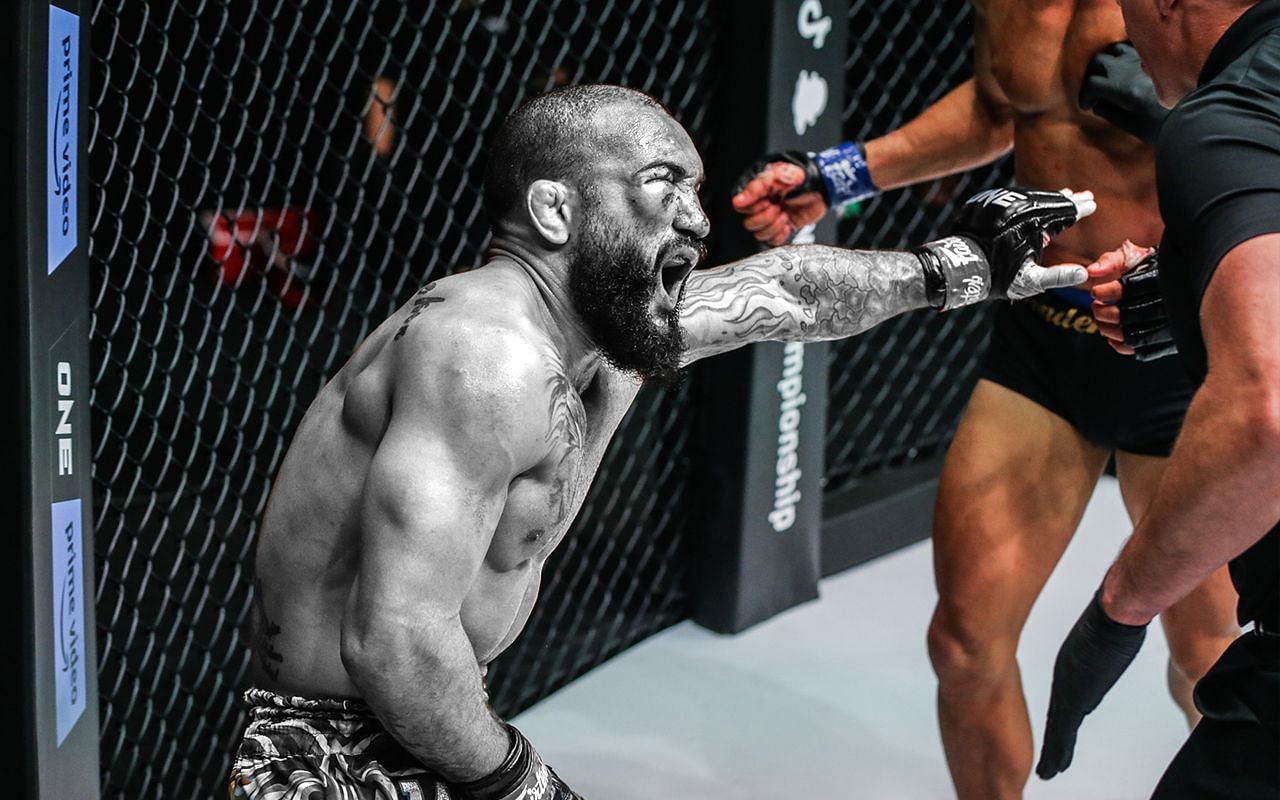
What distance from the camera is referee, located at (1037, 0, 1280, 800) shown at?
1.14m

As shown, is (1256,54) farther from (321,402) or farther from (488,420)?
(321,402)

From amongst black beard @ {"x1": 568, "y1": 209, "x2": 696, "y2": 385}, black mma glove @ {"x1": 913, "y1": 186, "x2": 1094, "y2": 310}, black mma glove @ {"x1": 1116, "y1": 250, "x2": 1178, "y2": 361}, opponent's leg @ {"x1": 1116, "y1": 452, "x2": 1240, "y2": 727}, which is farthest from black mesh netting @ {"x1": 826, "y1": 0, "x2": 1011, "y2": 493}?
black beard @ {"x1": 568, "y1": 209, "x2": 696, "y2": 385}

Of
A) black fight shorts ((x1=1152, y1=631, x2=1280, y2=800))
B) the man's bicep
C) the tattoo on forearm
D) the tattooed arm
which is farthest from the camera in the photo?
the tattooed arm

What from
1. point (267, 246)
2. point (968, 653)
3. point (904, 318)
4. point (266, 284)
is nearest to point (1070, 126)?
point (968, 653)

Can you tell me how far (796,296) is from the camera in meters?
1.83

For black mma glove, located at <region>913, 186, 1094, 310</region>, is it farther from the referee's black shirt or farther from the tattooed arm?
the referee's black shirt

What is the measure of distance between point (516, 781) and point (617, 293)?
0.48 metres

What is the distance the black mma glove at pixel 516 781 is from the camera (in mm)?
1407

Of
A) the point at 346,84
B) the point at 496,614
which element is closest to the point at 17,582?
the point at 496,614

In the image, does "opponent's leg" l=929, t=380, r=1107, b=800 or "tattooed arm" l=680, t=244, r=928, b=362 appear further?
"opponent's leg" l=929, t=380, r=1107, b=800

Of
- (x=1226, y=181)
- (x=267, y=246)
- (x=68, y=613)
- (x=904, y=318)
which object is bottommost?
(x=904, y=318)

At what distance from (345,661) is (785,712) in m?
1.71

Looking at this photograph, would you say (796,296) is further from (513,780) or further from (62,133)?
(62,133)

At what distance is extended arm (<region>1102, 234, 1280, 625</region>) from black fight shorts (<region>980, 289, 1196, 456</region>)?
34.3 inches
